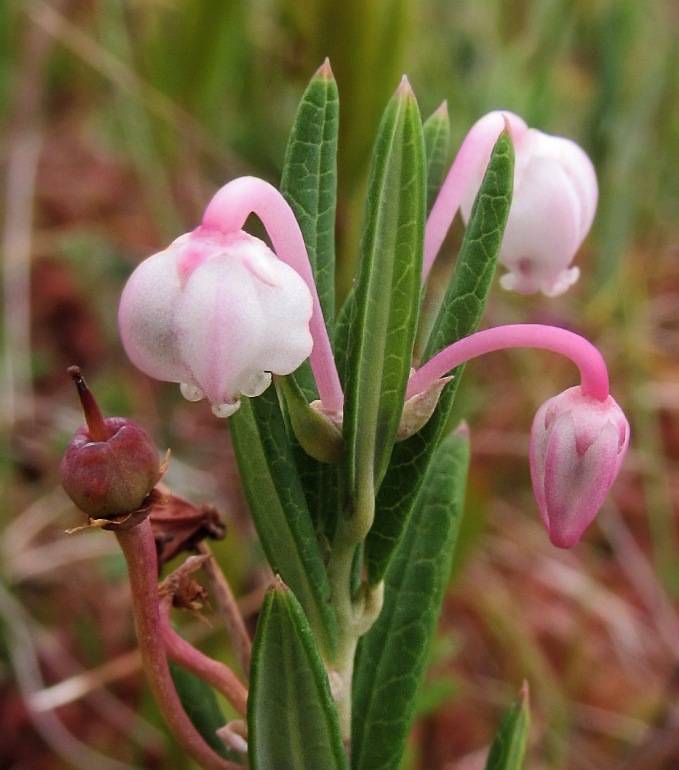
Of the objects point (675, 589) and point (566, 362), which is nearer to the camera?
point (675, 589)

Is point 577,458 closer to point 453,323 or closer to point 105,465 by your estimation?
point 453,323

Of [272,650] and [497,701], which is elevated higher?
[272,650]

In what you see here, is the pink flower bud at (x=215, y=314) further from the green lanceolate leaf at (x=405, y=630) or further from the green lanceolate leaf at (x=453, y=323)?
the green lanceolate leaf at (x=405, y=630)

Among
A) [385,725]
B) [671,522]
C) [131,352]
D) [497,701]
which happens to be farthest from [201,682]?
[671,522]

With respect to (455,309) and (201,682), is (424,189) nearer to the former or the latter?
(455,309)

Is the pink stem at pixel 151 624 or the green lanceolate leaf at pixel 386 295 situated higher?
the green lanceolate leaf at pixel 386 295

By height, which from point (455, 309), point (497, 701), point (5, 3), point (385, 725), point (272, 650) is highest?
point (5, 3)

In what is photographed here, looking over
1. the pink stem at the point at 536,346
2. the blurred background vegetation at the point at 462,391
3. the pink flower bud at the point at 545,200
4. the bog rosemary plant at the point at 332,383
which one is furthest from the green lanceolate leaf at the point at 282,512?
the blurred background vegetation at the point at 462,391
